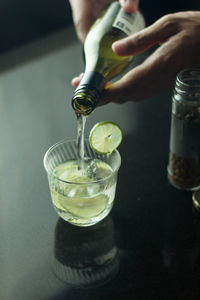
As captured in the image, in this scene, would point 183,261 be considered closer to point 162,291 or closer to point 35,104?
point 162,291

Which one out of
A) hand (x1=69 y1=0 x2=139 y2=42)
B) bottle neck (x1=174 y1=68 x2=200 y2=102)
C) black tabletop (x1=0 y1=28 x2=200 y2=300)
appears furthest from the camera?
hand (x1=69 y1=0 x2=139 y2=42)

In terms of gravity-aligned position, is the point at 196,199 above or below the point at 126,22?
below

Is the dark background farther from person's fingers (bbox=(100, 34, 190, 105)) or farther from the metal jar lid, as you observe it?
the metal jar lid

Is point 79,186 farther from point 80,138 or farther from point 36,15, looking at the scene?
point 36,15

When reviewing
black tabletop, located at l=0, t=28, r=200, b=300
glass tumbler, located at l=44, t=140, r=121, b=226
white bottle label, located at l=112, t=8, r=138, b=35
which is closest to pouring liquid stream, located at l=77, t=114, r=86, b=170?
glass tumbler, located at l=44, t=140, r=121, b=226

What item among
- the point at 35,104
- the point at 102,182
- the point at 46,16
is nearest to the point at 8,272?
the point at 102,182

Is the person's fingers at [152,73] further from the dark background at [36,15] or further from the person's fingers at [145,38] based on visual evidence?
the dark background at [36,15]

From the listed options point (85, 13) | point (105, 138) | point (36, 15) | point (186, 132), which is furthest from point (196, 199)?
point (36, 15)

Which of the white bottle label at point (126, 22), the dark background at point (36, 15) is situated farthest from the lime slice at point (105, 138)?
the dark background at point (36, 15)
